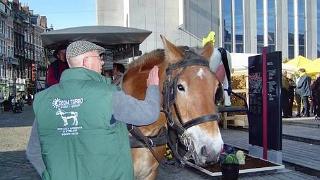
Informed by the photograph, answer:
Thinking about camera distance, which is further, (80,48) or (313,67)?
(313,67)

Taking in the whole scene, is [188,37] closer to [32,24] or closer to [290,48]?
[290,48]

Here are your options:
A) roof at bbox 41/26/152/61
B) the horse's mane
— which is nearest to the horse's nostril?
the horse's mane

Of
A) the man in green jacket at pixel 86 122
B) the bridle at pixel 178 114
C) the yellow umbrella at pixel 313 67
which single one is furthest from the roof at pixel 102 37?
the yellow umbrella at pixel 313 67

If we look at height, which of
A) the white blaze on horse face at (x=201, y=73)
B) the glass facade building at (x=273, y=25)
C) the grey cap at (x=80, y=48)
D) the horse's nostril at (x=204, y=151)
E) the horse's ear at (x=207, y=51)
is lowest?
the horse's nostril at (x=204, y=151)

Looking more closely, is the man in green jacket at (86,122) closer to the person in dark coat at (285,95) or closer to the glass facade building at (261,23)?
the person in dark coat at (285,95)

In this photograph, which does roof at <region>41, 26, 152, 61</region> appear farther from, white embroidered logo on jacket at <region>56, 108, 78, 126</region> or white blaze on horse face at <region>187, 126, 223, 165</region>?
white embroidered logo on jacket at <region>56, 108, 78, 126</region>

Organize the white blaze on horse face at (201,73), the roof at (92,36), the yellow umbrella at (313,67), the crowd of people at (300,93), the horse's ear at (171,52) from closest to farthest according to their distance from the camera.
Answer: the white blaze on horse face at (201,73), the horse's ear at (171,52), the roof at (92,36), the crowd of people at (300,93), the yellow umbrella at (313,67)

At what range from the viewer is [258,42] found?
48219mm

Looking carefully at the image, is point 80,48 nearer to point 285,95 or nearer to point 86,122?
point 86,122

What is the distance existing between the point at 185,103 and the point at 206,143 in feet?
1.31

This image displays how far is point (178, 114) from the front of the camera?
360 centimetres

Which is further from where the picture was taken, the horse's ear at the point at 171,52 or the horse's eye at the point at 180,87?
the horse's ear at the point at 171,52

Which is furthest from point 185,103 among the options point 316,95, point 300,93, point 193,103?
point 300,93

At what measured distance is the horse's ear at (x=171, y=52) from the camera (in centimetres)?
389
